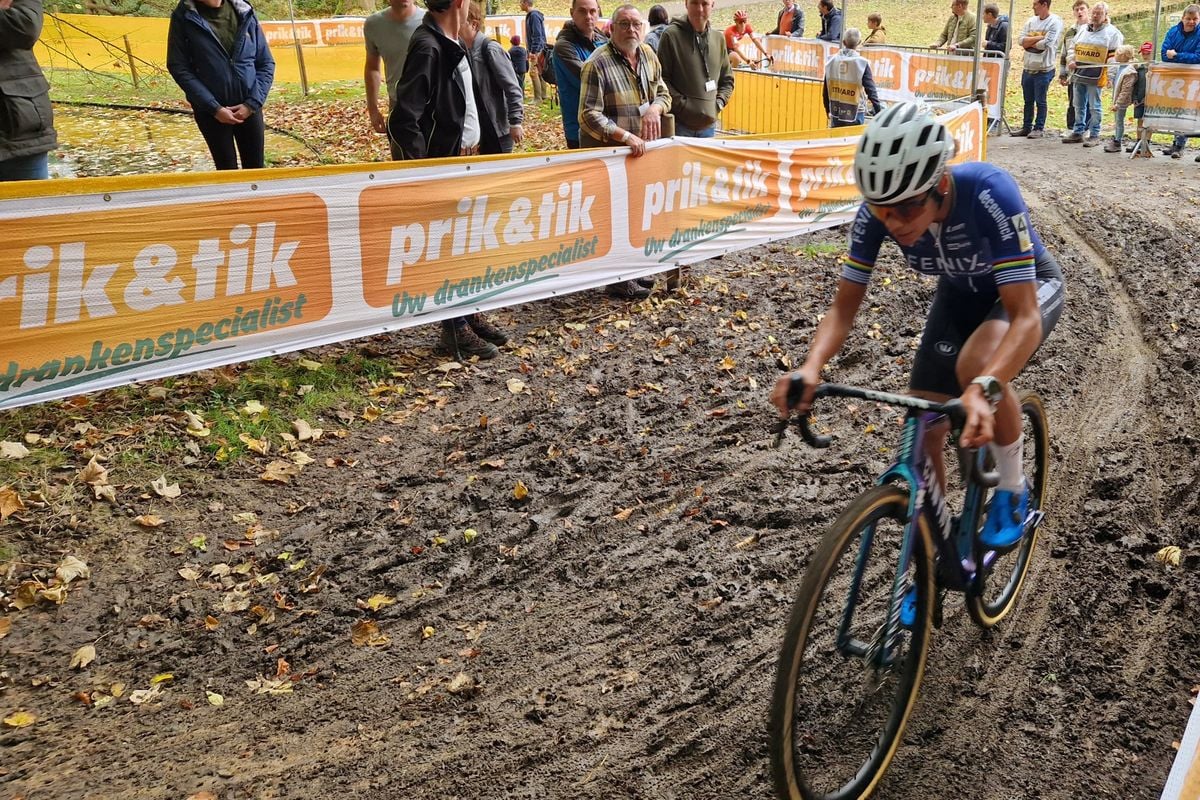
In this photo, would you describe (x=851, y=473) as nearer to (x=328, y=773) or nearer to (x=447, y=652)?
(x=447, y=652)

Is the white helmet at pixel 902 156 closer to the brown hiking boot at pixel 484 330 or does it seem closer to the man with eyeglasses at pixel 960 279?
the man with eyeglasses at pixel 960 279

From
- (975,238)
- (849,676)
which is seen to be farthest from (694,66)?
(849,676)

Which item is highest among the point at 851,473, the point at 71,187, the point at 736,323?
the point at 71,187

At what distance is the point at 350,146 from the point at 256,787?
39.5ft

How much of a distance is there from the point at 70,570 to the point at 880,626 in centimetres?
386

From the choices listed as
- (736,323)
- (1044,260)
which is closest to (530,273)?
(736,323)

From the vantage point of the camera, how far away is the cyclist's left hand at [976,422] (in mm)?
2771

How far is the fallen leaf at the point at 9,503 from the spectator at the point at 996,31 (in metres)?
16.7

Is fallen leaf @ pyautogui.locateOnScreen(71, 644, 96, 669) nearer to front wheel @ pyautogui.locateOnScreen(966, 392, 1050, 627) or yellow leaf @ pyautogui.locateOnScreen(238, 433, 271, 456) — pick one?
yellow leaf @ pyautogui.locateOnScreen(238, 433, 271, 456)

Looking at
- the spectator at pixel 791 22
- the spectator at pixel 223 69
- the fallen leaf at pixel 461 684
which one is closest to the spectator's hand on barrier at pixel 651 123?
the spectator at pixel 223 69

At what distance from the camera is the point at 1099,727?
342 centimetres

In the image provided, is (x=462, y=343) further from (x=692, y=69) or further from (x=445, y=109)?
(x=692, y=69)

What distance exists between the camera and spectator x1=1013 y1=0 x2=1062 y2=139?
1541 centimetres

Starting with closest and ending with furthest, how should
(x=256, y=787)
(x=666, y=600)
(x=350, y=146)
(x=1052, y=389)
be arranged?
(x=256, y=787) → (x=666, y=600) → (x=1052, y=389) → (x=350, y=146)
